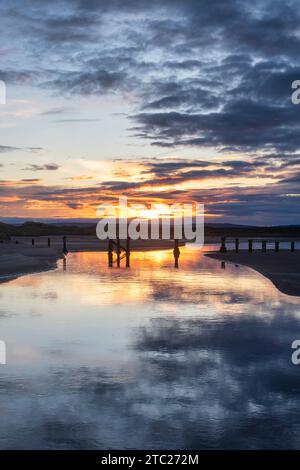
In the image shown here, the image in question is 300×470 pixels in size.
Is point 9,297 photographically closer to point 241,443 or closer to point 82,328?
point 82,328

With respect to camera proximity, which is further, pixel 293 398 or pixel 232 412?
pixel 293 398

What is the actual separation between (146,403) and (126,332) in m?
6.58

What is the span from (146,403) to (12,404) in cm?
226

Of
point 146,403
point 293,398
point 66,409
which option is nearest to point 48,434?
point 66,409

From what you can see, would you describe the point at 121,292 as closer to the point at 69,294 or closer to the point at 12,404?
the point at 69,294

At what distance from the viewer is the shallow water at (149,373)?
811cm

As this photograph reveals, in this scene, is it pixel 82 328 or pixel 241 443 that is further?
pixel 82 328

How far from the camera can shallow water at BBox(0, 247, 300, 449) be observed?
8109 mm

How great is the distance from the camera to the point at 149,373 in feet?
37.5

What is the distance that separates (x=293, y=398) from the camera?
972 centimetres
